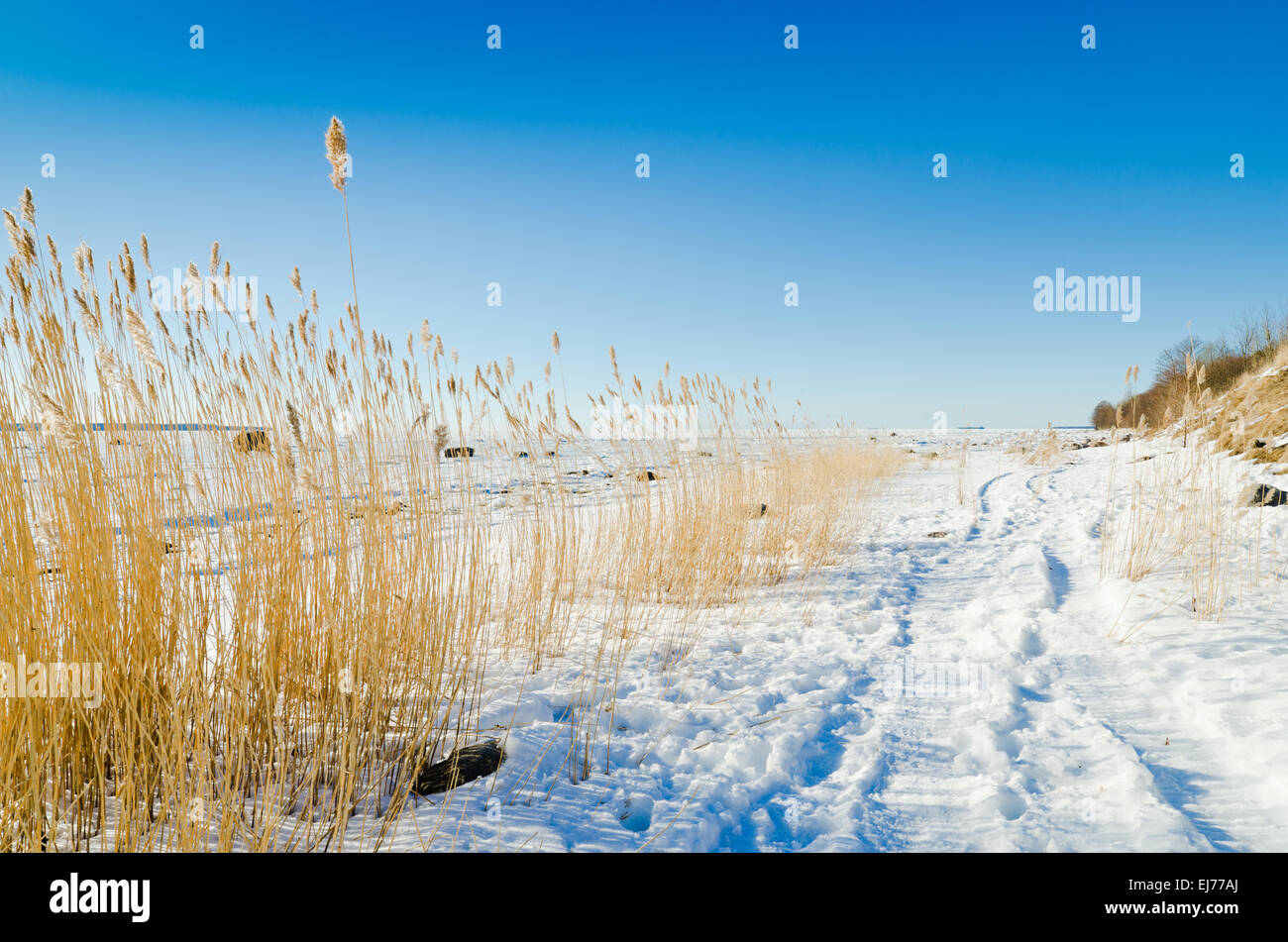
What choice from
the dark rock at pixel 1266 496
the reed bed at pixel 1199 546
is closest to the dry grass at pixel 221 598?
the reed bed at pixel 1199 546

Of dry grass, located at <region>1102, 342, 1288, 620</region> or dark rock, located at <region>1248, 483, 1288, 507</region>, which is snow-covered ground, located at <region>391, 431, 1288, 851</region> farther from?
dark rock, located at <region>1248, 483, 1288, 507</region>

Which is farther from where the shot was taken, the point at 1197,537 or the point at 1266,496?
the point at 1266,496

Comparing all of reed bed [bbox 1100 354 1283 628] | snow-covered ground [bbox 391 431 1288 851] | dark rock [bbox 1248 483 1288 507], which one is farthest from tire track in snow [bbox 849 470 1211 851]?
dark rock [bbox 1248 483 1288 507]

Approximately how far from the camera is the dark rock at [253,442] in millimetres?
1949

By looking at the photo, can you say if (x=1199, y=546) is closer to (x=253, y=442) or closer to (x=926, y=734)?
(x=926, y=734)

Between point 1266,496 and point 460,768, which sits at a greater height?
point 1266,496

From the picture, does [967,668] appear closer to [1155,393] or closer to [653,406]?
[653,406]

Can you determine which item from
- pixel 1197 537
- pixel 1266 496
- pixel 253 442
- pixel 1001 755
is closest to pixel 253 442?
pixel 253 442

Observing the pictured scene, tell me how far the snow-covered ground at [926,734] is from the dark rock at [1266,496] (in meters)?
1.09

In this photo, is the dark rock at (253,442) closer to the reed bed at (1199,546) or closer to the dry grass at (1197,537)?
the reed bed at (1199,546)

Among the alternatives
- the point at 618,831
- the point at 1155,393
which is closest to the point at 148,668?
the point at 618,831

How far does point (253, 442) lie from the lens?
6.48 ft

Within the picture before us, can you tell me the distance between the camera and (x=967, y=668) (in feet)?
9.27

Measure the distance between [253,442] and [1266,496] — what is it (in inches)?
A: 273
